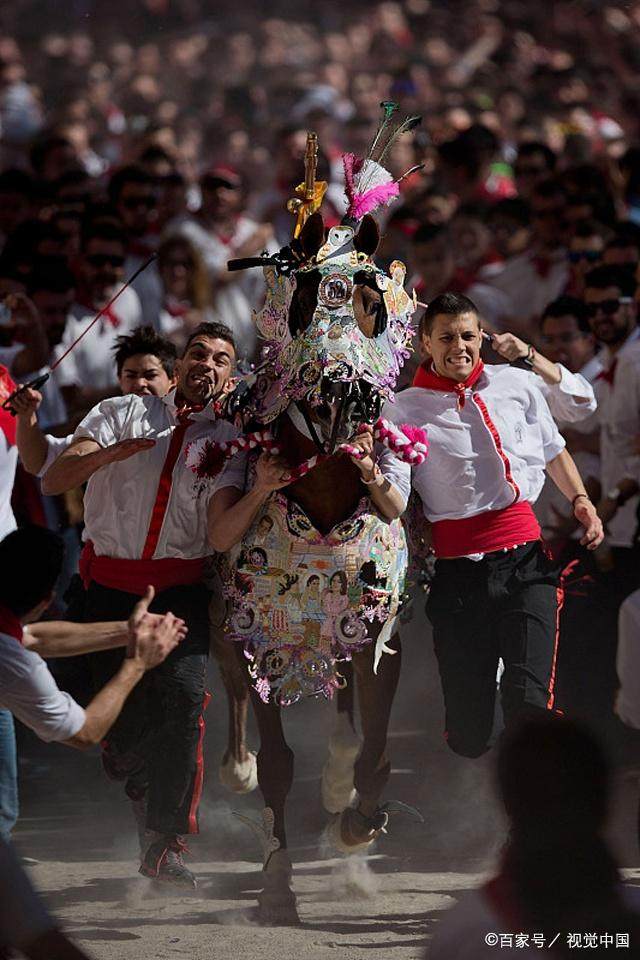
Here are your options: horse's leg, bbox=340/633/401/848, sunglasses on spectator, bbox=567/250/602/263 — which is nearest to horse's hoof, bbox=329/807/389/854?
horse's leg, bbox=340/633/401/848

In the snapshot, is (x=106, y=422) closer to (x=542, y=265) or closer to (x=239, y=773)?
(x=239, y=773)

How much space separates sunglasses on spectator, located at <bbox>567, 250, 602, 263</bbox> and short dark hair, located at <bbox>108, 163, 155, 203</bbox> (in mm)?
2437

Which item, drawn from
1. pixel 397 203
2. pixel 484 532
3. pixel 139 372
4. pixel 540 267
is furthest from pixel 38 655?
pixel 397 203

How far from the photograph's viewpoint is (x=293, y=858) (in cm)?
620

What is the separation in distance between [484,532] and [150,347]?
124 centimetres

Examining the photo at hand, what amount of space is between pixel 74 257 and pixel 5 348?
136 centimetres

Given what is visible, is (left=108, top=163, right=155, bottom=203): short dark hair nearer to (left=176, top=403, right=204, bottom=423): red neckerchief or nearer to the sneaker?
(left=176, top=403, right=204, bottom=423): red neckerchief

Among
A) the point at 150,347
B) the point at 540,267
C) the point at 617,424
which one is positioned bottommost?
the point at 617,424

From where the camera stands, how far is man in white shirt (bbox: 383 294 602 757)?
5840 millimetres

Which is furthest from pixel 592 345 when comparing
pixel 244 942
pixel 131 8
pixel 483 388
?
pixel 131 8

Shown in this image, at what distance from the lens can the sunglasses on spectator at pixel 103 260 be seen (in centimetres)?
871

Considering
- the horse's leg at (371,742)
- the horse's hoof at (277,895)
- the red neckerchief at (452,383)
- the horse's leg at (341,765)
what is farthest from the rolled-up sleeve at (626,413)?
the horse's hoof at (277,895)

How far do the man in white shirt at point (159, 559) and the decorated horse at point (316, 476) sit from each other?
0.13m

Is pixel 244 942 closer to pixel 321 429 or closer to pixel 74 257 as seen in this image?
pixel 321 429
